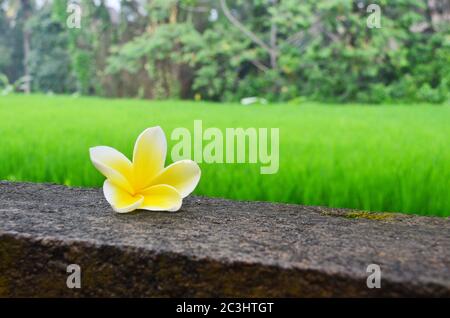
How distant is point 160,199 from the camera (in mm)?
1029

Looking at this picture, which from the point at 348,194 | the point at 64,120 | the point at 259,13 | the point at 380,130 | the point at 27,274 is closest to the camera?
the point at 27,274

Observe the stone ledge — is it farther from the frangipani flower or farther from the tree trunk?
the tree trunk

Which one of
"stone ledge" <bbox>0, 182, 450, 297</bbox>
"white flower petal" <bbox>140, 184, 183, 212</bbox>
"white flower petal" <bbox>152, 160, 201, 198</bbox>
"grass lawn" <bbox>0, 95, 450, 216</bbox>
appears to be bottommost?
"grass lawn" <bbox>0, 95, 450, 216</bbox>

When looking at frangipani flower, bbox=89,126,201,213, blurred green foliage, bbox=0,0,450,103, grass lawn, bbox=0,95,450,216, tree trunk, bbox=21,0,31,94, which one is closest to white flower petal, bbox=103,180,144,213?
frangipani flower, bbox=89,126,201,213

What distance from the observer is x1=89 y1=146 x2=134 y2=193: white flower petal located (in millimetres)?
967

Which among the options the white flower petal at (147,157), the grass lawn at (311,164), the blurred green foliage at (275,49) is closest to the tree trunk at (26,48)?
the blurred green foliage at (275,49)

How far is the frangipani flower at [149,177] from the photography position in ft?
3.31

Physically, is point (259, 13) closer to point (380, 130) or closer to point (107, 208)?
point (380, 130)

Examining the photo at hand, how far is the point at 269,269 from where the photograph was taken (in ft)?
2.44

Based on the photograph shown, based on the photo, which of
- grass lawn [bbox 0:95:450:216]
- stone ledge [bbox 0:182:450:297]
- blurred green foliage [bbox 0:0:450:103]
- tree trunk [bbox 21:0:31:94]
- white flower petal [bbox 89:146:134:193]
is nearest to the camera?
stone ledge [bbox 0:182:450:297]

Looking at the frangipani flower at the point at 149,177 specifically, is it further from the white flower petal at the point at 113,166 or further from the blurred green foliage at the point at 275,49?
the blurred green foliage at the point at 275,49

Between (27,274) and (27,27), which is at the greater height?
(27,27)

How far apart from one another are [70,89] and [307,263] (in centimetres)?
990
